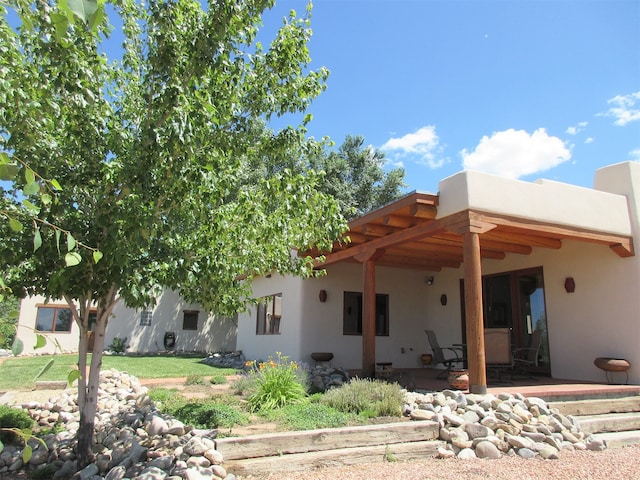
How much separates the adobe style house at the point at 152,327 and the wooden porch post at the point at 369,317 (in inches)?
518

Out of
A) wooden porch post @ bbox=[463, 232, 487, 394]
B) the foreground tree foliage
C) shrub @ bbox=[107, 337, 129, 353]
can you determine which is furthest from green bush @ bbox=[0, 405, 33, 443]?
shrub @ bbox=[107, 337, 129, 353]

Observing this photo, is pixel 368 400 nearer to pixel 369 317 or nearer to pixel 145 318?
pixel 369 317

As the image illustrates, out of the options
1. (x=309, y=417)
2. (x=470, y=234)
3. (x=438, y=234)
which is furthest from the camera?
(x=438, y=234)

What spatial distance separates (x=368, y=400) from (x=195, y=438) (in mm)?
2504

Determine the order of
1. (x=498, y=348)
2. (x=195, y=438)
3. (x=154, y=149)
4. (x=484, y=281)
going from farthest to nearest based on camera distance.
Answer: (x=484, y=281), (x=498, y=348), (x=195, y=438), (x=154, y=149)

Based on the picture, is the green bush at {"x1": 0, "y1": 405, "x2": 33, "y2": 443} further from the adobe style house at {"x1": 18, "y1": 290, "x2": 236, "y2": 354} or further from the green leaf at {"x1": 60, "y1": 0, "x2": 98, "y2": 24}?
the adobe style house at {"x1": 18, "y1": 290, "x2": 236, "y2": 354}

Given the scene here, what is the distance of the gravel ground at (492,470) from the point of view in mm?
4512

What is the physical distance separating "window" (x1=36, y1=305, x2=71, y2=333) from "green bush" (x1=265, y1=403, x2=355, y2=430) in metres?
19.2

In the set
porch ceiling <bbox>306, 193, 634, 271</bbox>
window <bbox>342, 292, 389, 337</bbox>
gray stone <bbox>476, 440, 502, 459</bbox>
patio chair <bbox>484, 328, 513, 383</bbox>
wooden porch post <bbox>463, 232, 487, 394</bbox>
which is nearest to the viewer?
gray stone <bbox>476, 440, 502, 459</bbox>

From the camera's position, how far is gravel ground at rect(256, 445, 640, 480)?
4512 millimetres

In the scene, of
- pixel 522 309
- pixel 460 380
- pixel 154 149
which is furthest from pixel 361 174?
pixel 154 149

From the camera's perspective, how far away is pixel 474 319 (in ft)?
21.5

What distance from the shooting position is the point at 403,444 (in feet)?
17.3

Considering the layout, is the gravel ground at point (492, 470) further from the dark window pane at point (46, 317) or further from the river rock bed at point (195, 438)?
the dark window pane at point (46, 317)
